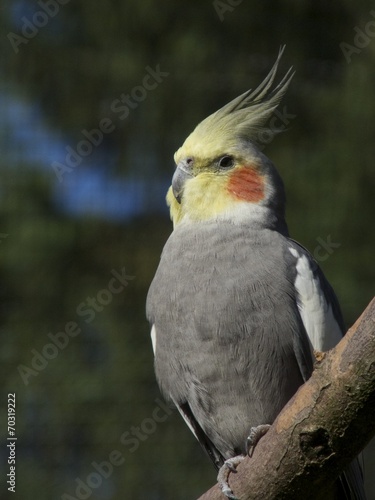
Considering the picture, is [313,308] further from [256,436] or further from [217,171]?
[217,171]

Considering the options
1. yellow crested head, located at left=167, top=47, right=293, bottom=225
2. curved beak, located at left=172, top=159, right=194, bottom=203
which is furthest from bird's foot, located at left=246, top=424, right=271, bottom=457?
curved beak, located at left=172, top=159, right=194, bottom=203

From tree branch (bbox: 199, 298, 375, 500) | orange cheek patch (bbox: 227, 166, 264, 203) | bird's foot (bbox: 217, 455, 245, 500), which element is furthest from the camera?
orange cheek patch (bbox: 227, 166, 264, 203)

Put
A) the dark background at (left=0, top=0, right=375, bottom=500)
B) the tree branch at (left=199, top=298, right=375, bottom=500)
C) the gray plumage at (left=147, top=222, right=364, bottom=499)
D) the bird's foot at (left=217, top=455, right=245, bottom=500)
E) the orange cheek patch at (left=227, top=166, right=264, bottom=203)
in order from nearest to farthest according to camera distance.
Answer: the tree branch at (left=199, top=298, right=375, bottom=500) < the bird's foot at (left=217, top=455, right=245, bottom=500) < the gray plumage at (left=147, top=222, right=364, bottom=499) < the orange cheek patch at (left=227, top=166, right=264, bottom=203) < the dark background at (left=0, top=0, right=375, bottom=500)

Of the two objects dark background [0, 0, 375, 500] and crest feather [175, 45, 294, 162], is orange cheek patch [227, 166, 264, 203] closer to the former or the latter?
crest feather [175, 45, 294, 162]

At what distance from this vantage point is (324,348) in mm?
2293

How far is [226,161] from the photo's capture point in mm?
2564

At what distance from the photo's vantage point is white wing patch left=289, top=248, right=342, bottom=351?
227 centimetres

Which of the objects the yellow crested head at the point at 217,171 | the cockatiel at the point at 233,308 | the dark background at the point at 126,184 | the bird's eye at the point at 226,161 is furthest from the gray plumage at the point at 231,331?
the dark background at the point at 126,184

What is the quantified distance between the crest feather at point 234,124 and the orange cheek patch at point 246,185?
9 centimetres

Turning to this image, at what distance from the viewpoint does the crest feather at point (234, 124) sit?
2562 mm

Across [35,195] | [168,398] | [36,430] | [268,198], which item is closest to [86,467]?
[36,430]

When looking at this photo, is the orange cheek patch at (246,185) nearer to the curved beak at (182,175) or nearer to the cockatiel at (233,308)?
the cockatiel at (233,308)

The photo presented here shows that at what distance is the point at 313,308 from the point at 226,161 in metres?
0.57

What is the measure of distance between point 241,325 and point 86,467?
209cm
